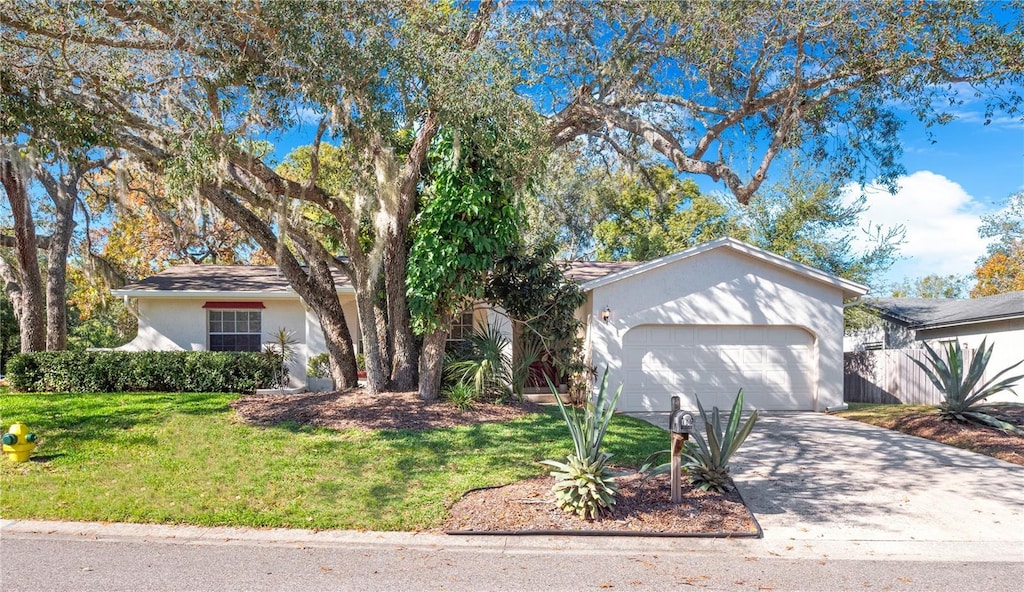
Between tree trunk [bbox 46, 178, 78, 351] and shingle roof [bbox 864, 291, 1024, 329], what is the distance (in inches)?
925

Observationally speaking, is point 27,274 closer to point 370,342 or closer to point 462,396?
point 370,342

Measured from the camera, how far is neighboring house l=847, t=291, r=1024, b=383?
58.9 ft

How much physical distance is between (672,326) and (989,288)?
31842 millimetres

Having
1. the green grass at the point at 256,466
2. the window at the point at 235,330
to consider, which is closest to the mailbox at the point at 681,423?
the green grass at the point at 256,466

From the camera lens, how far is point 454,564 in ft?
18.0

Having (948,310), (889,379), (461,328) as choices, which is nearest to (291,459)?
(461,328)

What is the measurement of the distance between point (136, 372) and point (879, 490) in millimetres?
13287

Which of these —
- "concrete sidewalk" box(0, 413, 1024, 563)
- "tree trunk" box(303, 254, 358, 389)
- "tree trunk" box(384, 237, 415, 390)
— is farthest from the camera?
"tree trunk" box(303, 254, 358, 389)

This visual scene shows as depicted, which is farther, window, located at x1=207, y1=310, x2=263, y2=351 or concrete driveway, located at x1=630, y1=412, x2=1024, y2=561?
window, located at x1=207, y1=310, x2=263, y2=351

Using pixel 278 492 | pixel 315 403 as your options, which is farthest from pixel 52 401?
pixel 278 492

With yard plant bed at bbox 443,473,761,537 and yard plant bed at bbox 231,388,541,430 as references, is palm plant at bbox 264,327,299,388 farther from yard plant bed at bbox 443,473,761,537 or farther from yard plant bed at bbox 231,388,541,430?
yard plant bed at bbox 443,473,761,537

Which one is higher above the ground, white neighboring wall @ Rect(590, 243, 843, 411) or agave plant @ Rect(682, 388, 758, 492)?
white neighboring wall @ Rect(590, 243, 843, 411)

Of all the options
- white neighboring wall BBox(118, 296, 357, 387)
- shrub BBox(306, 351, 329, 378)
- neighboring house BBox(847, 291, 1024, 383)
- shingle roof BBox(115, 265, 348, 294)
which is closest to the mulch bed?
shrub BBox(306, 351, 329, 378)

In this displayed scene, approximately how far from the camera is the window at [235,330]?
54.1 ft
